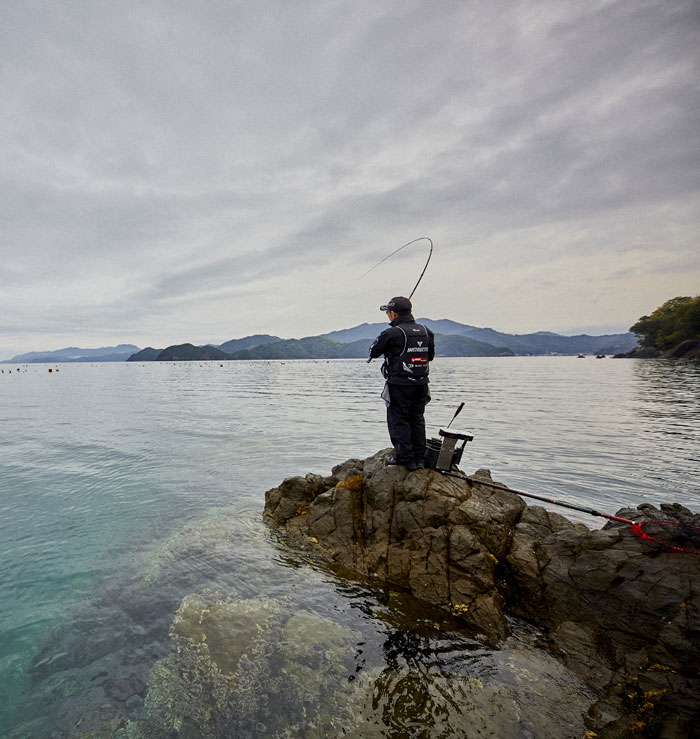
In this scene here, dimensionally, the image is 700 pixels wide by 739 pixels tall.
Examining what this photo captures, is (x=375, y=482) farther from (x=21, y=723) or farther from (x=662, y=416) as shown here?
(x=662, y=416)

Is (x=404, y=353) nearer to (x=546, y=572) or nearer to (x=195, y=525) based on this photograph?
(x=546, y=572)

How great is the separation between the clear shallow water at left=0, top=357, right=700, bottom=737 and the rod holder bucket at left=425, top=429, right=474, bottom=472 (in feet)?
8.41

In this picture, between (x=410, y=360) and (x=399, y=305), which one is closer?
(x=410, y=360)

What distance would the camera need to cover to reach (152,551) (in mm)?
8352

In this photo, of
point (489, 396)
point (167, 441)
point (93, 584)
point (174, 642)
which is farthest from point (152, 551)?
point (489, 396)

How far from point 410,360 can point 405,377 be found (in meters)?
0.35

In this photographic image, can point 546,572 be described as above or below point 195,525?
above

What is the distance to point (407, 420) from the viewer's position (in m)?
7.28

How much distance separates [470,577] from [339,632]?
232cm

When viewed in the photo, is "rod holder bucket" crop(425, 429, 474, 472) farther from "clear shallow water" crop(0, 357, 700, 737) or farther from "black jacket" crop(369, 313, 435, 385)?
"clear shallow water" crop(0, 357, 700, 737)

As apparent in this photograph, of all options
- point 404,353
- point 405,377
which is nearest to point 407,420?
point 405,377

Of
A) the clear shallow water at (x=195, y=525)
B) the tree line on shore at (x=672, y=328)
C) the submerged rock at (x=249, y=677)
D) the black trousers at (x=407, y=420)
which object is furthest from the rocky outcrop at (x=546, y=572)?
the tree line on shore at (x=672, y=328)

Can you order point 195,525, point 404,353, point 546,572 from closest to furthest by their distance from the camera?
1. point 546,572
2. point 404,353
3. point 195,525

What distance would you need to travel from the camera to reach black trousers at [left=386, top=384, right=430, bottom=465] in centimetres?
719
